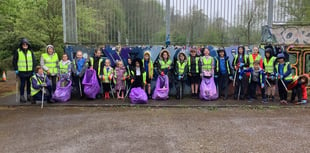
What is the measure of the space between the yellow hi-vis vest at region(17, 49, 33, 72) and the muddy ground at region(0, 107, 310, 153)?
4.00ft

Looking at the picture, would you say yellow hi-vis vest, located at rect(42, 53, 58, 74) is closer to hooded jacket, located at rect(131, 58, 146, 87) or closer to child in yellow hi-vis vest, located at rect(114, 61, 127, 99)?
child in yellow hi-vis vest, located at rect(114, 61, 127, 99)

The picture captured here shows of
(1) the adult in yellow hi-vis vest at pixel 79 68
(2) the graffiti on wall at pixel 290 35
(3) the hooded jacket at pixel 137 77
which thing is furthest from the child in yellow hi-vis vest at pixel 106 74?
(2) the graffiti on wall at pixel 290 35

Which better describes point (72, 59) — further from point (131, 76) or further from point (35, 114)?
point (35, 114)

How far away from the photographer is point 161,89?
8992 millimetres

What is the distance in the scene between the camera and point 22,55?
8305mm

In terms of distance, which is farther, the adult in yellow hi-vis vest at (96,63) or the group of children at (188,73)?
the adult in yellow hi-vis vest at (96,63)

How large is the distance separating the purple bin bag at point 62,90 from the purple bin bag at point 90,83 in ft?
1.63

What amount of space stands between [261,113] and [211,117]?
4.80 feet

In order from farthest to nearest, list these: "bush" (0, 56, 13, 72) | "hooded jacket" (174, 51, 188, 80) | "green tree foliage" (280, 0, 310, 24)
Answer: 1. "bush" (0, 56, 13, 72)
2. "green tree foliage" (280, 0, 310, 24)
3. "hooded jacket" (174, 51, 188, 80)

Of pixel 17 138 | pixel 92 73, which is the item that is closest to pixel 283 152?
pixel 17 138

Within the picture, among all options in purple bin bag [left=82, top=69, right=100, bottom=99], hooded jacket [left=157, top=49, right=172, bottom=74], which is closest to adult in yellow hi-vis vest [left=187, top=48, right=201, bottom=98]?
hooded jacket [left=157, top=49, right=172, bottom=74]

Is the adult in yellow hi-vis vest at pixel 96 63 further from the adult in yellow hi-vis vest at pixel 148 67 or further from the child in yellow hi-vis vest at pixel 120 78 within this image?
the adult in yellow hi-vis vest at pixel 148 67

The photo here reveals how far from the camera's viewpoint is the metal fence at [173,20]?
33.1ft

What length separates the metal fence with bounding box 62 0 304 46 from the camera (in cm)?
1009
